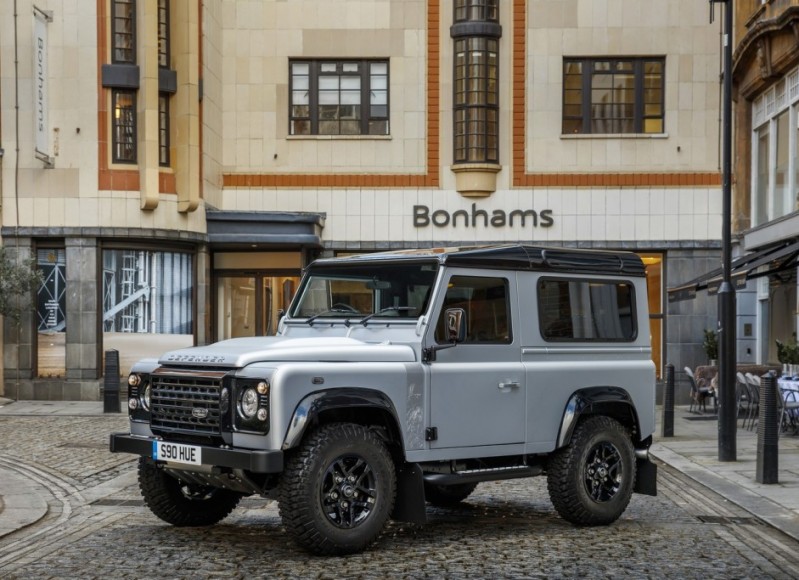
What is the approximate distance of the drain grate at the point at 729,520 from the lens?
986 cm

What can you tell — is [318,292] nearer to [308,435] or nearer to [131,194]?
[308,435]

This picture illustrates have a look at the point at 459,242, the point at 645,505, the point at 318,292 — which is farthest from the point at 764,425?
the point at 459,242

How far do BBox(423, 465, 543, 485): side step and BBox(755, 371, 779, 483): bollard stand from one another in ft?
12.3

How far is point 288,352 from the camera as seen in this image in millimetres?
7855

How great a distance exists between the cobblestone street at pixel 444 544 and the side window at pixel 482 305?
1449 millimetres

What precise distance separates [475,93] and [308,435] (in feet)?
63.2

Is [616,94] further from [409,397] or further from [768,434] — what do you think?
[409,397]

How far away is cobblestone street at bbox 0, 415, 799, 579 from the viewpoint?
297 inches

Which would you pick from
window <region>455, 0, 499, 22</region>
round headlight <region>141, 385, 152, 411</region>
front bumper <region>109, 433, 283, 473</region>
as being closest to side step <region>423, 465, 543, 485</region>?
front bumper <region>109, 433, 283, 473</region>

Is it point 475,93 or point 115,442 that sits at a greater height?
point 475,93

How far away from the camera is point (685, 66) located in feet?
86.7

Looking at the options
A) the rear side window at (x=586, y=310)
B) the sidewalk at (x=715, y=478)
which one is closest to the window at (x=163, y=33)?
the sidewalk at (x=715, y=478)

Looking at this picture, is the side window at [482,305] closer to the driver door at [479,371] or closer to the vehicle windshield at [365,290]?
the driver door at [479,371]

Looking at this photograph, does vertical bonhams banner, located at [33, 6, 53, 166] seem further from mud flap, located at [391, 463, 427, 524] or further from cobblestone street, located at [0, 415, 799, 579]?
mud flap, located at [391, 463, 427, 524]
